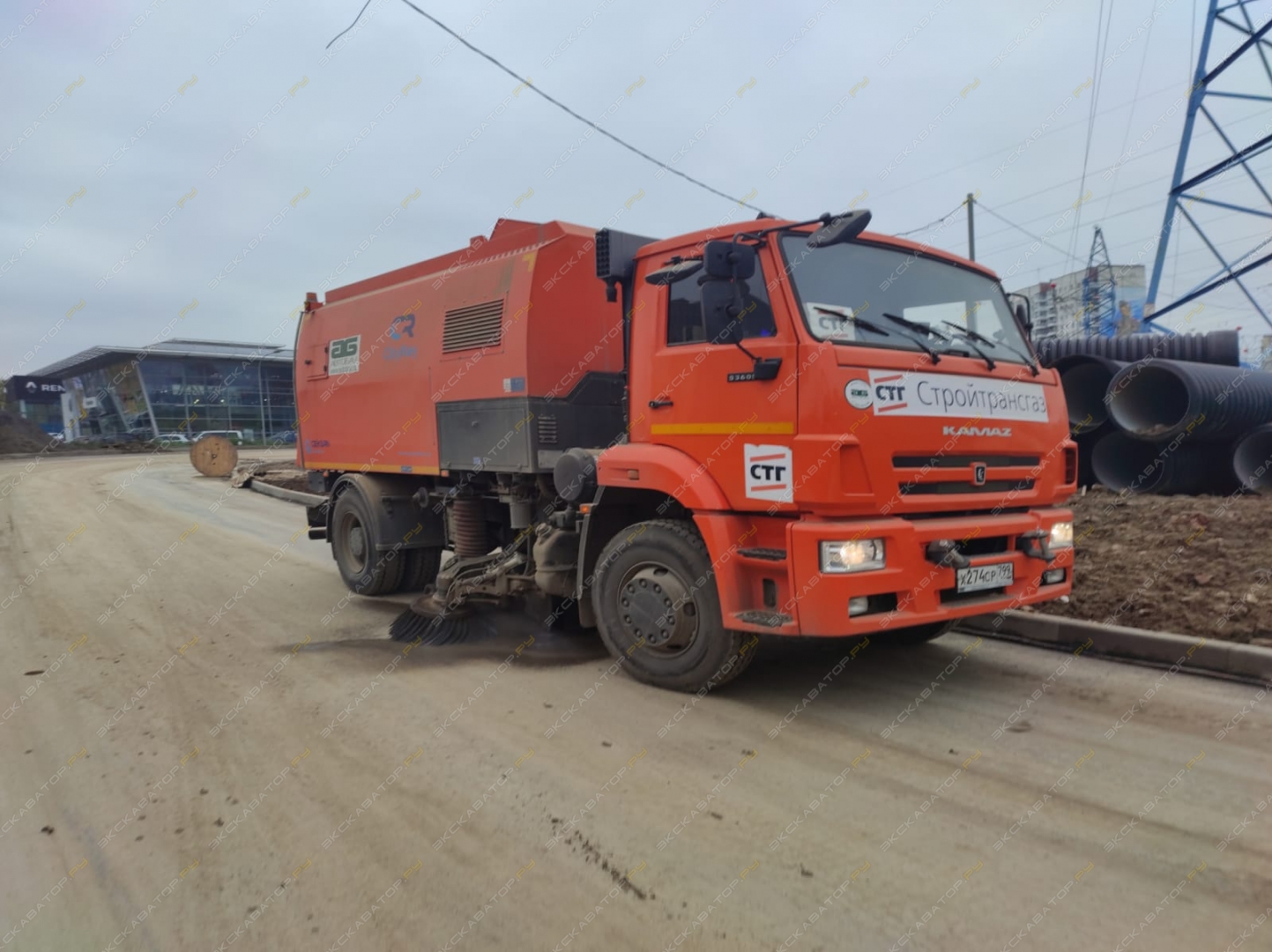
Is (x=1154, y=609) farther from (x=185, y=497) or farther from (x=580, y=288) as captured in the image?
(x=185, y=497)

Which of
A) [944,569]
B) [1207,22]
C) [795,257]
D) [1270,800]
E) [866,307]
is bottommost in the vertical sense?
[1270,800]

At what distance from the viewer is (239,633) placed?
6.01m

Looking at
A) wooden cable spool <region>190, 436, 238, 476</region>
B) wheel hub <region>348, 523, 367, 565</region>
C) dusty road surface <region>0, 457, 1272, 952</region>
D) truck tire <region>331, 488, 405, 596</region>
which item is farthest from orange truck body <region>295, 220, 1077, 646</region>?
wooden cable spool <region>190, 436, 238, 476</region>

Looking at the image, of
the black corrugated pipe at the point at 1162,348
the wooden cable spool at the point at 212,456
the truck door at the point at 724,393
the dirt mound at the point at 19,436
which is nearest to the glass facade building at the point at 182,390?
the dirt mound at the point at 19,436

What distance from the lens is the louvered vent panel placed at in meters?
5.62

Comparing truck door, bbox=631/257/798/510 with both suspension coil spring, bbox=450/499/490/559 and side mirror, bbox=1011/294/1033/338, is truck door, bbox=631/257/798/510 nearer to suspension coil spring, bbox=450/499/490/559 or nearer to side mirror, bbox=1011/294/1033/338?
side mirror, bbox=1011/294/1033/338

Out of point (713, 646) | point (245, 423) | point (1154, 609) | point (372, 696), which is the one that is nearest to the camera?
point (713, 646)

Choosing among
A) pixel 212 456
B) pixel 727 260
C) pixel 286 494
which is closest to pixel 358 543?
pixel 727 260

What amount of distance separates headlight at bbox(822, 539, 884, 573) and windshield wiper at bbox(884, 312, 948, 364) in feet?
3.54

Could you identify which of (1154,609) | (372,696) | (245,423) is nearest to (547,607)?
(372,696)

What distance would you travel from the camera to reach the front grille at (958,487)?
4.00 meters

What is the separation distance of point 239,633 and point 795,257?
15.8ft

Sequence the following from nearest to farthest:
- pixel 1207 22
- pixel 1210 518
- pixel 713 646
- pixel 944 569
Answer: pixel 944 569
pixel 713 646
pixel 1210 518
pixel 1207 22

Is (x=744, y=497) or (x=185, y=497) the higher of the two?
(x=744, y=497)
